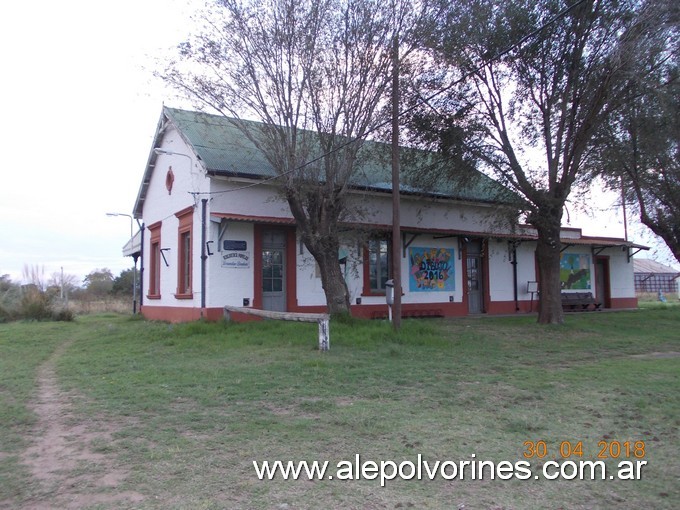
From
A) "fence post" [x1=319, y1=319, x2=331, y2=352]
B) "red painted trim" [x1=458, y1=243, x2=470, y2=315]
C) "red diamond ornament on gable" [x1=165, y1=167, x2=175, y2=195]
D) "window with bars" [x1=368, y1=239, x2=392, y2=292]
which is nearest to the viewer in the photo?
"fence post" [x1=319, y1=319, x2=331, y2=352]

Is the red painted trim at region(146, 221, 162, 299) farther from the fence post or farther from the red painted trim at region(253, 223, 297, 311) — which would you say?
the fence post

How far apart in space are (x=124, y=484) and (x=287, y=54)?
461 inches

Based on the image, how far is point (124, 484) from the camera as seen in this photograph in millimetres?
4316

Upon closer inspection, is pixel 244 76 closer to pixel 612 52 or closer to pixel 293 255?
pixel 293 255

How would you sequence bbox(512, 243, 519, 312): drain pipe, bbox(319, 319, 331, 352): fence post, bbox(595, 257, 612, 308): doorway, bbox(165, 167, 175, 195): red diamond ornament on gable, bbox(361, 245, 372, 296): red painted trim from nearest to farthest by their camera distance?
bbox(319, 319, 331, 352): fence post
bbox(361, 245, 372, 296): red painted trim
bbox(165, 167, 175, 195): red diamond ornament on gable
bbox(512, 243, 519, 312): drain pipe
bbox(595, 257, 612, 308): doorway

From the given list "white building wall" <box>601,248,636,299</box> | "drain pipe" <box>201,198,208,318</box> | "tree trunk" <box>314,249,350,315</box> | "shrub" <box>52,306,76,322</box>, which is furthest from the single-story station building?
"shrub" <box>52,306,76,322</box>

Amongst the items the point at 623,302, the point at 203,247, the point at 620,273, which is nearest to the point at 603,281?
the point at 620,273

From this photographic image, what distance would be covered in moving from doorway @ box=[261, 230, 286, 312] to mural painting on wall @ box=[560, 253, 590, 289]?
45.4ft

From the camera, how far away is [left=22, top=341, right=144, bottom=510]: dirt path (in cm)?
405

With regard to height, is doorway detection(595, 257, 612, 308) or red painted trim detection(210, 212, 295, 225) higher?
red painted trim detection(210, 212, 295, 225)

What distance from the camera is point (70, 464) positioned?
4.81 m

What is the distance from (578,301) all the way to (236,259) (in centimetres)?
Answer: 1554
